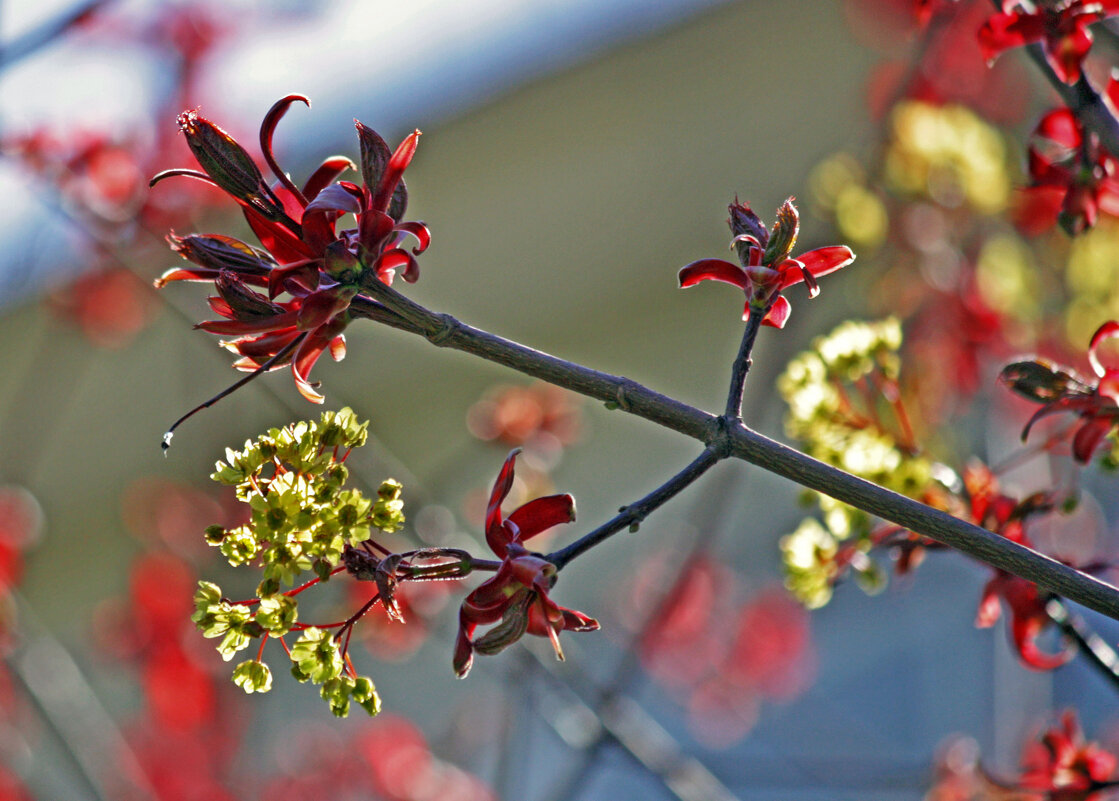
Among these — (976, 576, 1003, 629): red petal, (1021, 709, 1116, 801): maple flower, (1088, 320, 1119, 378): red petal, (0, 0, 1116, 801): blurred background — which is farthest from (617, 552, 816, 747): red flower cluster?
(1088, 320, 1119, 378): red petal

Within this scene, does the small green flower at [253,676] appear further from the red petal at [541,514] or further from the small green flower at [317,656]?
the red petal at [541,514]

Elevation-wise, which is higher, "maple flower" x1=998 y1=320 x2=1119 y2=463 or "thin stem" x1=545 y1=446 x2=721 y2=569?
"maple flower" x1=998 y1=320 x2=1119 y2=463

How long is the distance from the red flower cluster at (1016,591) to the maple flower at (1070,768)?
90 millimetres

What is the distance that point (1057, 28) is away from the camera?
0.80 meters

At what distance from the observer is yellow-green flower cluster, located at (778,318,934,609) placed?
0.88m

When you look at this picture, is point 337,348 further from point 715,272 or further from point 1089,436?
point 1089,436

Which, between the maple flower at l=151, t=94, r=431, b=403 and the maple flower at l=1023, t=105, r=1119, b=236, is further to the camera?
the maple flower at l=1023, t=105, r=1119, b=236

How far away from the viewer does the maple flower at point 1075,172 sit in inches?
32.4

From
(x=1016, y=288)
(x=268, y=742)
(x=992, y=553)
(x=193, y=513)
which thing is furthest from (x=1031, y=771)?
(x=268, y=742)

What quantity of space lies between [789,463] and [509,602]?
0.18 m

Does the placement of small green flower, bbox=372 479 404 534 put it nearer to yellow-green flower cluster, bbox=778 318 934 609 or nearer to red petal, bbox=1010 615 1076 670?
yellow-green flower cluster, bbox=778 318 934 609

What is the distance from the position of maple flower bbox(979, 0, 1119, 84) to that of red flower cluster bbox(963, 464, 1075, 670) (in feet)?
→ 1.07

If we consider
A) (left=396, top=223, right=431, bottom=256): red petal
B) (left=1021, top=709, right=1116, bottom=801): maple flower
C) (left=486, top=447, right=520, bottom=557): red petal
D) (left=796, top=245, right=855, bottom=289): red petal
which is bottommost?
(left=486, top=447, right=520, bottom=557): red petal

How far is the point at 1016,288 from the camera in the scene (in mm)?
1774
